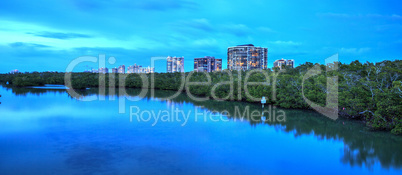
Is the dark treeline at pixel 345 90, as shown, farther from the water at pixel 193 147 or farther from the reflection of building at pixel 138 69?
the reflection of building at pixel 138 69

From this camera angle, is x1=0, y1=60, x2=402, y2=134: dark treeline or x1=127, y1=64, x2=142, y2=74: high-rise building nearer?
x1=0, y1=60, x2=402, y2=134: dark treeline

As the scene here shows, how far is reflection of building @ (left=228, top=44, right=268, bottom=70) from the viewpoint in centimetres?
7150

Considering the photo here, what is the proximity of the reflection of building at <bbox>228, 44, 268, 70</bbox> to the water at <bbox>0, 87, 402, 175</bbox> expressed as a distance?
185 ft

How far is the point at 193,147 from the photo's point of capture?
1008 cm

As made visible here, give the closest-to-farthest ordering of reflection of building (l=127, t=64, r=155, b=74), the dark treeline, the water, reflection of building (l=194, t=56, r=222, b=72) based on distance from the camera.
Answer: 1. the water
2. the dark treeline
3. reflection of building (l=127, t=64, r=155, b=74)
4. reflection of building (l=194, t=56, r=222, b=72)

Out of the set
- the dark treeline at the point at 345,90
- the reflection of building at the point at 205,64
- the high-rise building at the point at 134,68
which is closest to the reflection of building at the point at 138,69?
the high-rise building at the point at 134,68

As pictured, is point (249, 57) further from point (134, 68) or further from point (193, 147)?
point (193, 147)

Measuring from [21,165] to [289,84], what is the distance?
16.8 metres

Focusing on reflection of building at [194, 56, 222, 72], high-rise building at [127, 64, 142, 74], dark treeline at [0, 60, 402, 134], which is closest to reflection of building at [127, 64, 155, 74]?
high-rise building at [127, 64, 142, 74]

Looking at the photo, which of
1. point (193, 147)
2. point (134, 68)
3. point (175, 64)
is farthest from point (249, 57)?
point (193, 147)

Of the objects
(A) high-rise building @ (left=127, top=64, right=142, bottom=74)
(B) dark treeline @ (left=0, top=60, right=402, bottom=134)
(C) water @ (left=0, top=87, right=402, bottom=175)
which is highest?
(A) high-rise building @ (left=127, top=64, right=142, bottom=74)

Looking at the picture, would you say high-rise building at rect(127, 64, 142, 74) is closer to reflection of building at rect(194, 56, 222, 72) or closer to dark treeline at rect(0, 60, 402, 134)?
reflection of building at rect(194, 56, 222, 72)

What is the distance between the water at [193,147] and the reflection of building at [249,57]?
5649cm

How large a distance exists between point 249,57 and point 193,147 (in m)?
64.1
